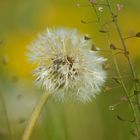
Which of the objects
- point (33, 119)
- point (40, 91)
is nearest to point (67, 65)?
point (33, 119)

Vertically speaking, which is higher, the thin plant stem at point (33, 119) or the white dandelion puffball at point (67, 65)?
the white dandelion puffball at point (67, 65)

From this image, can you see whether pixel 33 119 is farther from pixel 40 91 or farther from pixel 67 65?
pixel 40 91

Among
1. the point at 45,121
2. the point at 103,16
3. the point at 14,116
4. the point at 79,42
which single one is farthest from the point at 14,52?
the point at 79,42

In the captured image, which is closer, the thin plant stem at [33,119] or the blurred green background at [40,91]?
the thin plant stem at [33,119]

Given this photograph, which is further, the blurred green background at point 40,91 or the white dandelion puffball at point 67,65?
the blurred green background at point 40,91

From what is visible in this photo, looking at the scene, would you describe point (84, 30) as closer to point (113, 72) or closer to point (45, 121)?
point (113, 72)

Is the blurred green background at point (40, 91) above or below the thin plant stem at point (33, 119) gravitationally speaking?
above
